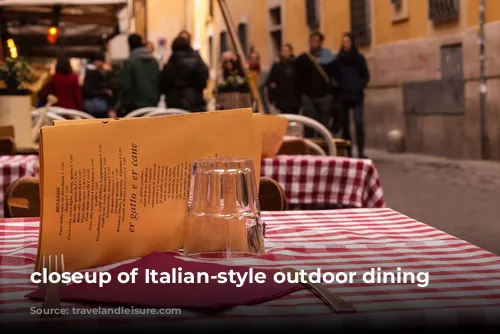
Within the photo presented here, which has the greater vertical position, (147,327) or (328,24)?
(328,24)

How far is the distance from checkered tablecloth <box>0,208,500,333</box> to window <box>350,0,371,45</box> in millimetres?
13709

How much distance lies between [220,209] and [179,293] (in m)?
0.29

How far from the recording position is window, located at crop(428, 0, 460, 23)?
40.5 ft

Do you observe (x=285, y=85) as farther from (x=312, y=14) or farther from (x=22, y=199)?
(x=22, y=199)

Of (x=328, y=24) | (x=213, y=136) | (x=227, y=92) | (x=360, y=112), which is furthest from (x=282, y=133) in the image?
(x=328, y=24)

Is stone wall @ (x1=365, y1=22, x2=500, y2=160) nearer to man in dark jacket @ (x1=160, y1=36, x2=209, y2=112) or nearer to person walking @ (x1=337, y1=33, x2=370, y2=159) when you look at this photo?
person walking @ (x1=337, y1=33, x2=370, y2=159)

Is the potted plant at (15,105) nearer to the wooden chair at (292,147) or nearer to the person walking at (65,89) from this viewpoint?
the wooden chair at (292,147)

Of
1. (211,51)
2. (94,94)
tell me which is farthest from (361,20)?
(211,51)

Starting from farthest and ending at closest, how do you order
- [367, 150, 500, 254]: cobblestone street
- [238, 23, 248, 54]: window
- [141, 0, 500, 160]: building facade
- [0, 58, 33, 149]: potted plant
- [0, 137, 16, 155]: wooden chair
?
1. [238, 23, 248, 54]: window
2. [141, 0, 500, 160]: building facade
3. [367, 150, 500, 254]: cobblestone street
4. [0, 58, 33, 149]: potted plant
5. [0, 137, 16, 155]: wooden chair

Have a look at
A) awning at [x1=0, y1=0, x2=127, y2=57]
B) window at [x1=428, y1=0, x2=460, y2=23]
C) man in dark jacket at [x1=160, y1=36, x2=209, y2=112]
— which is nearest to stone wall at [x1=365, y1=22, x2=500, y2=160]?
window at [x1=428, y1=0, x2=460, y2=23]

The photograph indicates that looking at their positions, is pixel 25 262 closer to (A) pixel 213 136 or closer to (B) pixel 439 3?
(A) pixel 213 136

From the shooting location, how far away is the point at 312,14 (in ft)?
61.4

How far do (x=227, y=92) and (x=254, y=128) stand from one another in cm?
398

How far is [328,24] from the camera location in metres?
17.8
